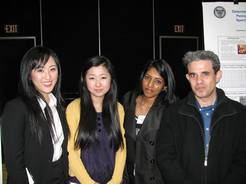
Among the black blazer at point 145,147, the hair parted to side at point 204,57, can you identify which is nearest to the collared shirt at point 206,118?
the hair parted to side at point 204,57

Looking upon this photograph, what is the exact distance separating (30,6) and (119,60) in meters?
1.93

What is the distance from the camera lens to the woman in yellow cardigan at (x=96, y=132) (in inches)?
88.7

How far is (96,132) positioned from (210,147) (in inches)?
32.7

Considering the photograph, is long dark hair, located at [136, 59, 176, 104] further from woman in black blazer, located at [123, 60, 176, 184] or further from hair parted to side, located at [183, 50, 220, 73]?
hair parted to side, located at [183, 50, 220, 73]

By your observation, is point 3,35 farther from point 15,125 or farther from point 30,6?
point 15,125

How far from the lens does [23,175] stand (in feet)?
6.19

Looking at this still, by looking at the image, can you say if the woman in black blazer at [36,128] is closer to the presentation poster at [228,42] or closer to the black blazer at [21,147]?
the black blazer at [21,147]

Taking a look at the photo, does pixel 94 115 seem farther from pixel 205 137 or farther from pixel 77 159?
pixel 205 137

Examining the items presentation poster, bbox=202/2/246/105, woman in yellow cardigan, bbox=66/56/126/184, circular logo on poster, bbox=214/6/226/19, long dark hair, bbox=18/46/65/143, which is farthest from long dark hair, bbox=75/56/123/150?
circular logo on poster, bbox=214/6/226/19

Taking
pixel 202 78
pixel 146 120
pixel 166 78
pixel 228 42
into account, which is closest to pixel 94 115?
pixel 146 120

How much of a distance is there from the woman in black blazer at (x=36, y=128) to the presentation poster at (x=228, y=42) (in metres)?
1.52

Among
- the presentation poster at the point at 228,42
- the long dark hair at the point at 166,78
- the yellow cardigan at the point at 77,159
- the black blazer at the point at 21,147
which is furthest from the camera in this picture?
the presentation poster at the point at 228,42

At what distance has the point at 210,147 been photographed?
6.99 feet

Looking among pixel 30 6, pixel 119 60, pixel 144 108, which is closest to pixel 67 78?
pixel 119 60
